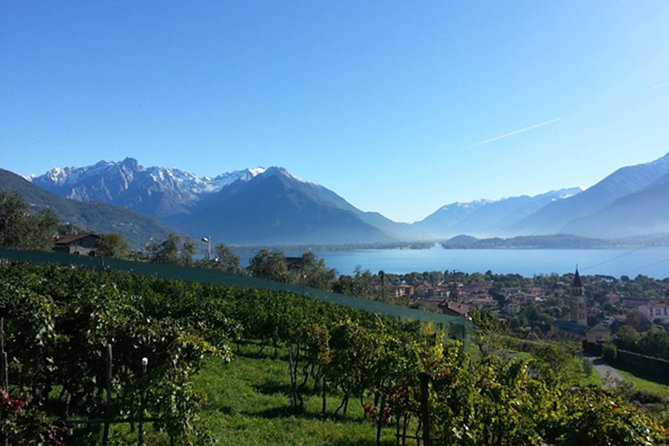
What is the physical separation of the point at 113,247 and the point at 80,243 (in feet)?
38.5

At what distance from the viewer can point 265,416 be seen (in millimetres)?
9445

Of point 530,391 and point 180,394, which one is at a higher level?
point 180,394

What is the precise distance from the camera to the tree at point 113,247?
196 ft

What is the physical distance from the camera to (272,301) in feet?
71.3

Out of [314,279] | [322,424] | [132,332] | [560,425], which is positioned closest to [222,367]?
[322,424]

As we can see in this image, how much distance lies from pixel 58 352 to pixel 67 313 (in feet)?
1.98

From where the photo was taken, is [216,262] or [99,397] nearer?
[99,397]

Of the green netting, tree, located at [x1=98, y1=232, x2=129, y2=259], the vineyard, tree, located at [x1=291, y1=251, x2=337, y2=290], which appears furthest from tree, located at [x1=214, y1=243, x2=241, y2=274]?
the vineyard

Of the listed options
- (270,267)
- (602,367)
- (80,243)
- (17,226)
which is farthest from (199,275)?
(80,243)

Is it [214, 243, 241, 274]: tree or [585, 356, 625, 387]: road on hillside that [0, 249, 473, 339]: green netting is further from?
[214, 243, 241, 274]: tree

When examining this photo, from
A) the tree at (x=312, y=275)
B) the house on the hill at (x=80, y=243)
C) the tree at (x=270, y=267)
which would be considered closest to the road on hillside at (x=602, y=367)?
the tree at (x=312, y=275)

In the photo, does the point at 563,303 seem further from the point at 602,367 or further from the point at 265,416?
the point at 265,416

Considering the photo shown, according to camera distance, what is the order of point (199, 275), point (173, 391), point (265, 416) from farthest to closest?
point (199, 275), point (265, 416), point (173, 391)

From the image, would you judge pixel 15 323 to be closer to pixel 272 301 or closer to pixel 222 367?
pixel 222 367
